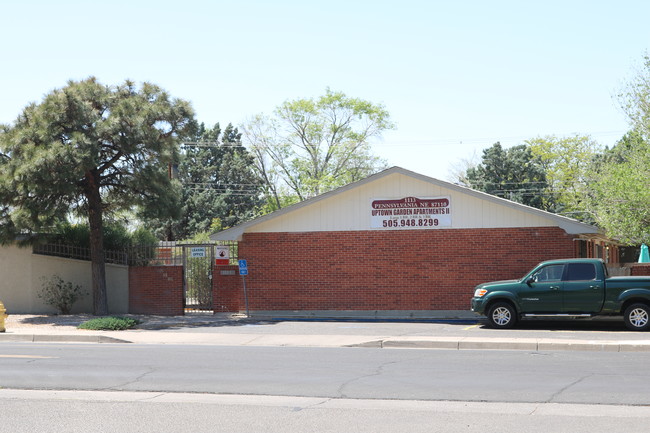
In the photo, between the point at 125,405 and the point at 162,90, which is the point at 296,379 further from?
the point at 162,90

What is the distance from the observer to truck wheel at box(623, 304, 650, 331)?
1889 centimetres

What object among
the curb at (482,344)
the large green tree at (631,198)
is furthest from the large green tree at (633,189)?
the curb at (482,344)

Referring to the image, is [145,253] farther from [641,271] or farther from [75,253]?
[641,271]

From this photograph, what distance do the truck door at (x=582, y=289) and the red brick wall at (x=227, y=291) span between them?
11.0 metres

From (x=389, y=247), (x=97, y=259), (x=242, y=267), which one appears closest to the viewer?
(x=242, y=267)

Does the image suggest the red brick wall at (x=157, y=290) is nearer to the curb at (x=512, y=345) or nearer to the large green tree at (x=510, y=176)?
the curb at (x=512, y=345)

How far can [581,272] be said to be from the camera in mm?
19562

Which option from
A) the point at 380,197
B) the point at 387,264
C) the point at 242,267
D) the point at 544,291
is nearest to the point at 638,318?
the point at 544,291

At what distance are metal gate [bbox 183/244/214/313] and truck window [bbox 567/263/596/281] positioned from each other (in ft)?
39.9

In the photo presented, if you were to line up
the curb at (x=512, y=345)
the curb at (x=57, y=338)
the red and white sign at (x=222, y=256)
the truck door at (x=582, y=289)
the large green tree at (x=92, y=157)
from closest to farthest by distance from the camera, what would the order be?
1. the curb at (x=512, y=345)
2. the truck door at (x=582, y=289)
3. the curb at (x=57, y=338)
4. the large green tree at (x=92, y=157)
5. the red and white sign at (x=222, y=256)

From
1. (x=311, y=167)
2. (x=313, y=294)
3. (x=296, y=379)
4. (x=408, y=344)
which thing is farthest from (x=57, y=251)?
(x=311, y=167)

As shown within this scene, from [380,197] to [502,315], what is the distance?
629cm

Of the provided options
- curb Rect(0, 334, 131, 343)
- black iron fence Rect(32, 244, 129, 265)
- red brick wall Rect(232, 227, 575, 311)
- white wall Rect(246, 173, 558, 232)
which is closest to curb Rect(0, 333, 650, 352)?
curb Rect(0, 334, 131, 343)

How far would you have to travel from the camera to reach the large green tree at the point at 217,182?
65312 millimetres
